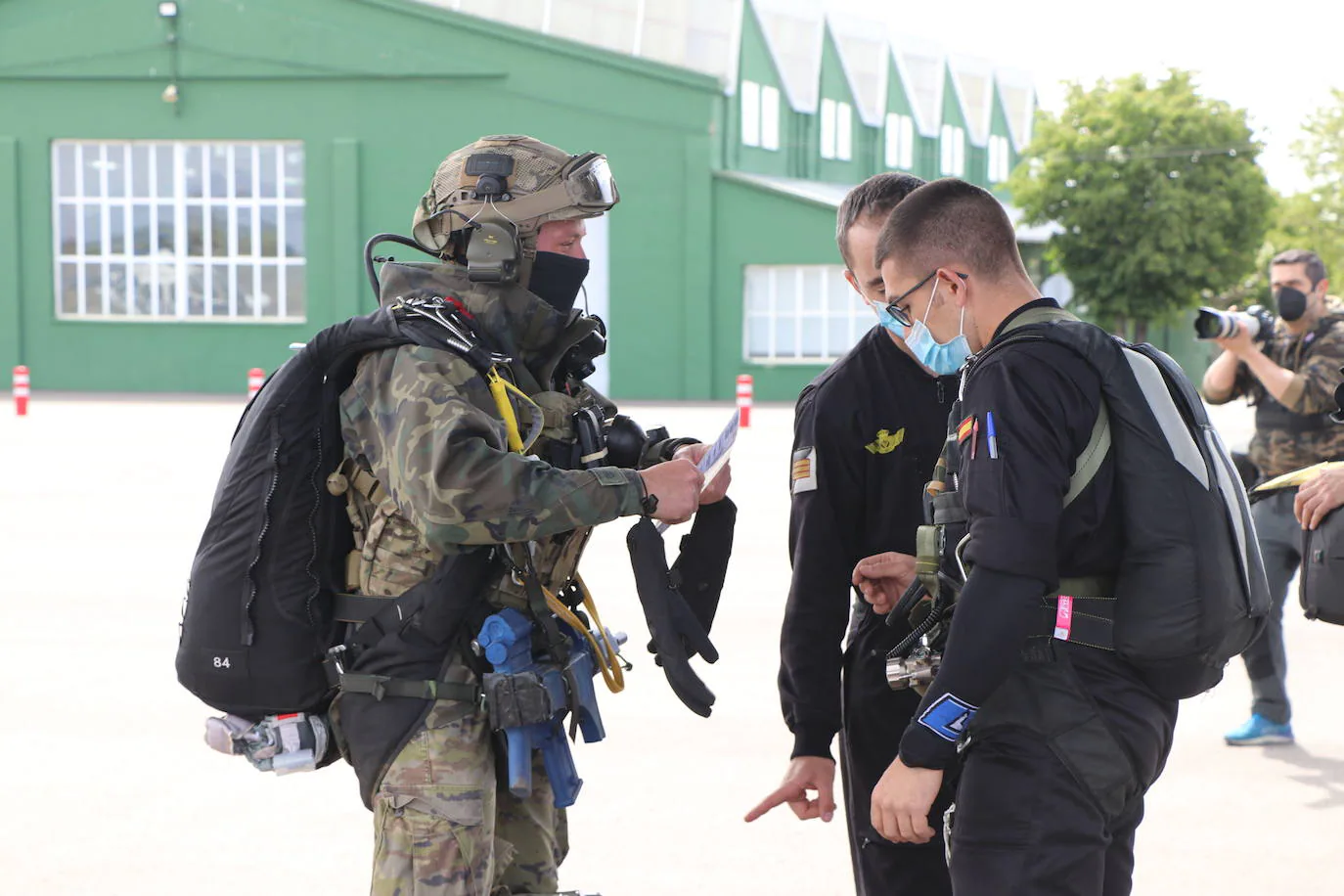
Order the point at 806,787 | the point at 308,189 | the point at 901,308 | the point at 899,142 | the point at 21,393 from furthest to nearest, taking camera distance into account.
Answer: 1. the point at 899,142
2. the point at 308,189
3. the point at 21,393
4. the point at 806,787
5. the point at 901,308

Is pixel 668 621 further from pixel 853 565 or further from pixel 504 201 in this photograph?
pixel 504 201

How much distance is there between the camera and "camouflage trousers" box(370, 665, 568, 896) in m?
3.08

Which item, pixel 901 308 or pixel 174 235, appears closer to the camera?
pixel 901 308

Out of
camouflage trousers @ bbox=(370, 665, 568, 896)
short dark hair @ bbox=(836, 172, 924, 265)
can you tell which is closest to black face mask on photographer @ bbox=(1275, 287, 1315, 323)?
short dark hair @ bbox=(836, 172, 924, 265)

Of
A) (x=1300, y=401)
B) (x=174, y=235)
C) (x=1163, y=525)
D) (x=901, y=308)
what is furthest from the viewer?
(x=174, y=235)

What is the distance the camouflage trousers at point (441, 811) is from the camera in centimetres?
308

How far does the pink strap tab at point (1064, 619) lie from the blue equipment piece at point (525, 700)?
105cm

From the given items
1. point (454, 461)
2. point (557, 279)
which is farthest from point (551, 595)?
point (557, 279)

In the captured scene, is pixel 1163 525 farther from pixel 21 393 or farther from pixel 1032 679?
pixel 21 393

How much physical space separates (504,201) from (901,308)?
882 millimetres

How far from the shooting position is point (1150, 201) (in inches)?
1569

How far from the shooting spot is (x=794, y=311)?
34.3 metres

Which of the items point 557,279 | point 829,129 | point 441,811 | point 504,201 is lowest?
point 441,811

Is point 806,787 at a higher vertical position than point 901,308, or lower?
lower
